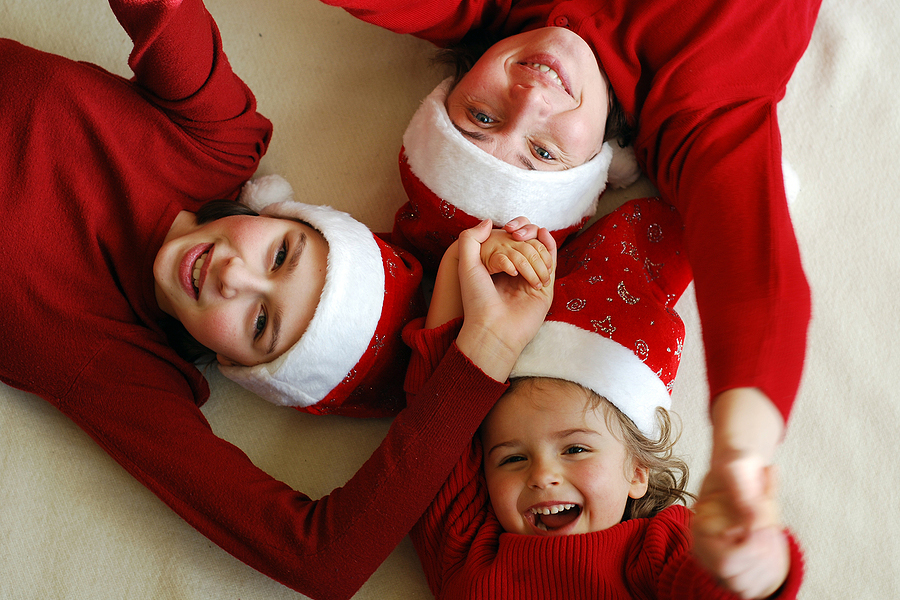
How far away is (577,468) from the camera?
86 centimetres

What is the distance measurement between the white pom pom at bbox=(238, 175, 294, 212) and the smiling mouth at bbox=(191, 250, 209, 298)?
0.18 meters

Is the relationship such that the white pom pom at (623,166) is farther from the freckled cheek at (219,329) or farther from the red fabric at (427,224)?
the freckled cheek at (219,329)

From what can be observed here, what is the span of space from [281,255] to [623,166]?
0.58 m

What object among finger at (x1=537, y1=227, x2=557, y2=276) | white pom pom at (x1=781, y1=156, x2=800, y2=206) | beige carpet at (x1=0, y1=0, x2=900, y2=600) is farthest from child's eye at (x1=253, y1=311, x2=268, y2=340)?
white pom pom at (x1=781, y1=156, x2=800, y2=206)

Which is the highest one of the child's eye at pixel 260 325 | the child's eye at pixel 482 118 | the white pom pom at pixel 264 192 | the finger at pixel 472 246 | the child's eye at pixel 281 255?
the child's eye at pixel 482 118

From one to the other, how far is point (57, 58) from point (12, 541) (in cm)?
74

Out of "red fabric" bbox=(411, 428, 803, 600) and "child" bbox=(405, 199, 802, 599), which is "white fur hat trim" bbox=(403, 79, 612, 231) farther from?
"red fabric" bbox=(411, 428, 803, 600)

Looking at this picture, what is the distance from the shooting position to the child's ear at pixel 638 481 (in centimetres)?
91

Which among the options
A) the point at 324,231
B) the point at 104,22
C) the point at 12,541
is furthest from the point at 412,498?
the point at 104,22

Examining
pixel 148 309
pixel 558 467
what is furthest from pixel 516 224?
pixel 148 309

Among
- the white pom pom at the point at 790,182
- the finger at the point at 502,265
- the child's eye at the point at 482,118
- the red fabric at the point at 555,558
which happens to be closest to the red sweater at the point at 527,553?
the red fabric at the point at 555,558

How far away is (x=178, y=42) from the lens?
3.10ft

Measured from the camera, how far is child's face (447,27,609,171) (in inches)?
37.4

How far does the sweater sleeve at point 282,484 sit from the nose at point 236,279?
202 mm
